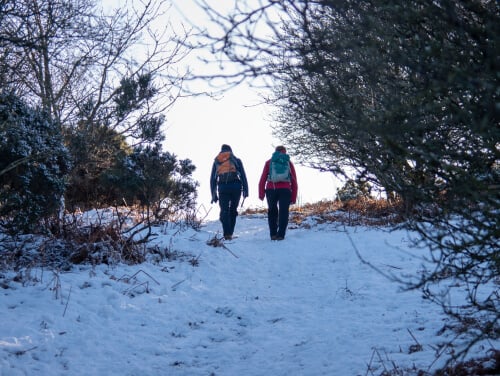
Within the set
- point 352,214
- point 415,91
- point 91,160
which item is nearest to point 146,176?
point 91,160

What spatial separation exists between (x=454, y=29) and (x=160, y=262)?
242 inches

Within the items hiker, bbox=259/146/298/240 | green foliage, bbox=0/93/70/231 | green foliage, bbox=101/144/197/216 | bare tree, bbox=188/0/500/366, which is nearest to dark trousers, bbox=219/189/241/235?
hiker, bbox=259/146/298/240

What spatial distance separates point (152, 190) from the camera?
12.6m

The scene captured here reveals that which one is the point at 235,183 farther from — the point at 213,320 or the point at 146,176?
the point at 213,320

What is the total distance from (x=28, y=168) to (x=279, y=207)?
510 cm

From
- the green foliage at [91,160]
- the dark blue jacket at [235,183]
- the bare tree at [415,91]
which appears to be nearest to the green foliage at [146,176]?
the green foliage at [91,160]

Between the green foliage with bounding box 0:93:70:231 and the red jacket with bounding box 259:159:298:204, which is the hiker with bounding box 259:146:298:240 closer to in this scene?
the red jacket with bounding box 259:159:298:204

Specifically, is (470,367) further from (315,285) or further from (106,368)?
(315,285)

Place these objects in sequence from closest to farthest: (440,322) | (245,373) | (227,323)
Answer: (245,373), (440,322), (227,323)

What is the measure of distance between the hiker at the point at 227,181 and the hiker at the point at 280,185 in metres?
0.49

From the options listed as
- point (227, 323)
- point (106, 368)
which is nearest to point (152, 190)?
point (227, 323)

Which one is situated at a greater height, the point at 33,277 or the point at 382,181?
the point at 382,181

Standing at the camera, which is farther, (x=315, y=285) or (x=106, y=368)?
(x=315, y=285)

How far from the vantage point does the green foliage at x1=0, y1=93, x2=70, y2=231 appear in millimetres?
7613
